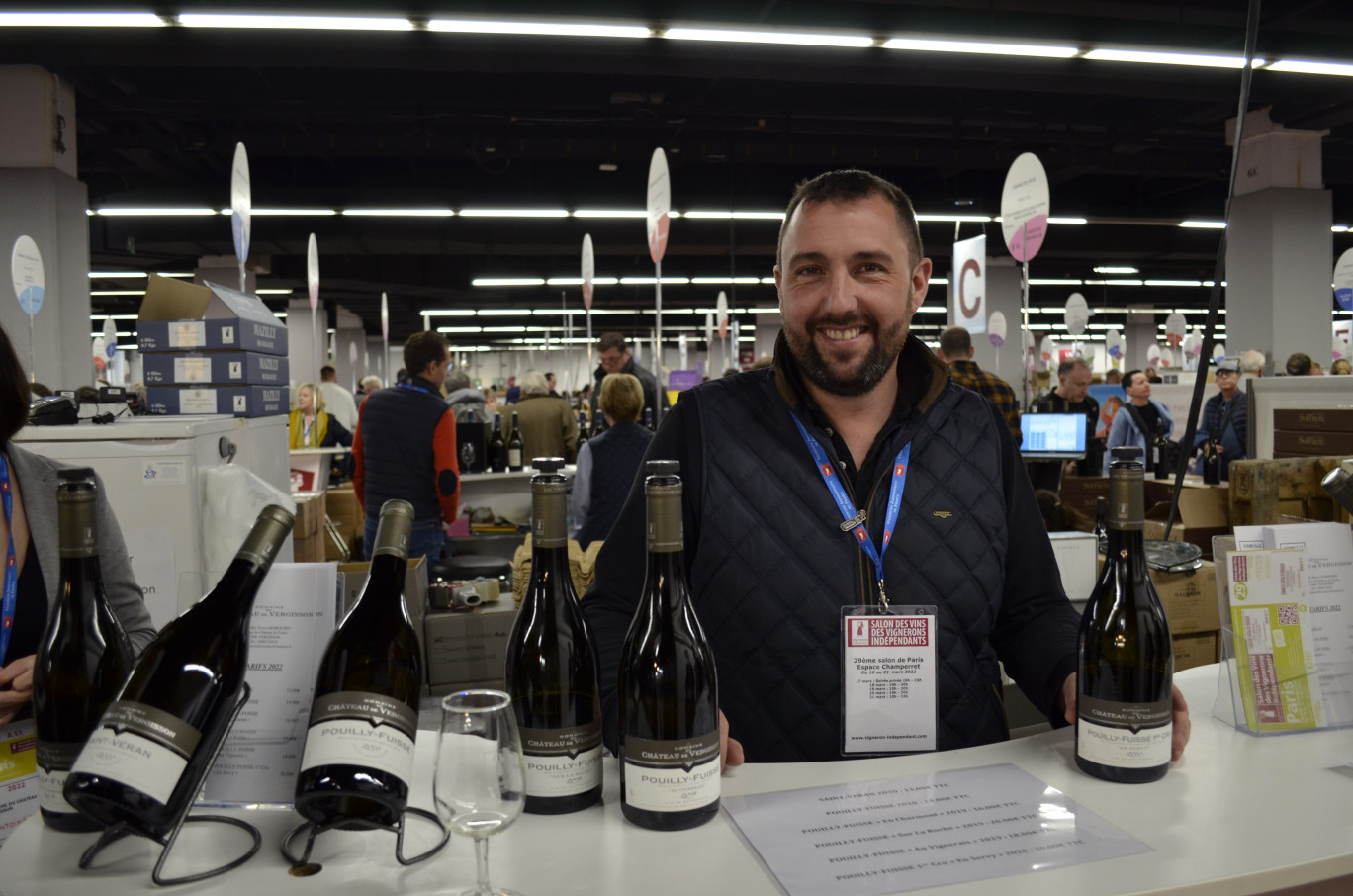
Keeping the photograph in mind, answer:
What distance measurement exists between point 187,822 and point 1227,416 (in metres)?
5.90

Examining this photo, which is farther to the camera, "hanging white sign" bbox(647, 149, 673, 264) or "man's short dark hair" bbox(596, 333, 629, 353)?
"man's short dark hair" bbox(596, 333, 629, 353)

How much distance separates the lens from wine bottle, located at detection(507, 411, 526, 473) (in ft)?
21.5

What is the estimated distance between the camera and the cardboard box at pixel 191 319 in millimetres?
2924

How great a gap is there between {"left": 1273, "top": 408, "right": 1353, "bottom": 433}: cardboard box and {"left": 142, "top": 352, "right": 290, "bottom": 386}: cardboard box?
134 inches

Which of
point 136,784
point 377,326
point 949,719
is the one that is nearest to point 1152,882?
point 949,719

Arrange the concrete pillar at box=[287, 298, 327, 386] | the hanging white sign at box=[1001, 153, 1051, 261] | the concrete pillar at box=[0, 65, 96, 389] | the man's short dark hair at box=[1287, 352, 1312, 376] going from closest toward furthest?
1. the hanging white sign at box=[1001, 153, 1051, 261]
2. the man's short dark hair at box=[1287, 352, 1312, 376]
3. the concrete pillar at box=[0, 65, 96, 389]
4. the concrete pillar at box=[287, 298, 327, 386]

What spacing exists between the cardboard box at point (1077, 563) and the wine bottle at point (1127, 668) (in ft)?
4.74

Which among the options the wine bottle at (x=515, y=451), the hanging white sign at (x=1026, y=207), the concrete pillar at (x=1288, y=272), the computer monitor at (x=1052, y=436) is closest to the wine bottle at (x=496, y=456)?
the wine bottle at (x=515, y=451)

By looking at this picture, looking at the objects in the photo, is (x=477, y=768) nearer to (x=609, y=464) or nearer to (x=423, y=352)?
(x=609, y=464)

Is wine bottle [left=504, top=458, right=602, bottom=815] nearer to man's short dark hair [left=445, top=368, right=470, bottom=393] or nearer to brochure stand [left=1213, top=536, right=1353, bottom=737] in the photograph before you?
brochure stand [left=1213, top=536, right=1353, bottom=737]

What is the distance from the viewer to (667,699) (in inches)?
35.5

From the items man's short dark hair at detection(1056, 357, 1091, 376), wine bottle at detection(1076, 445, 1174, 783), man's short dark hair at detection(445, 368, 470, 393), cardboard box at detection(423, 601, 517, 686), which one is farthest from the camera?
man's short dark hair at detection(445, 368, 470, 393)

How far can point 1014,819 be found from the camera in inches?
36.4

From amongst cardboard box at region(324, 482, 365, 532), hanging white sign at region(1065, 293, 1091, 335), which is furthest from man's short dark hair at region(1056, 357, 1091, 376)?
hanging white sign at region(1065, 293, 1091, 335)
